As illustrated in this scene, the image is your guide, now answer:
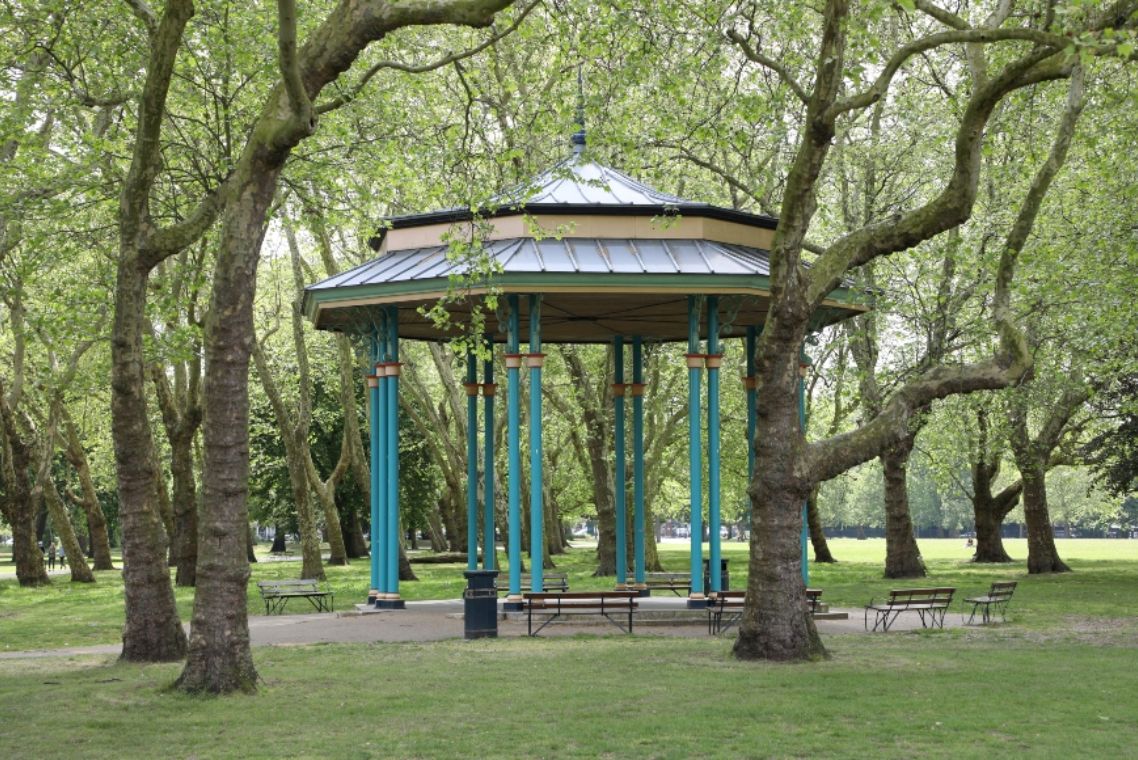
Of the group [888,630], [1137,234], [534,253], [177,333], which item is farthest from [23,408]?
[1137,234]

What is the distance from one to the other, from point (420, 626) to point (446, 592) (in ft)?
31.9

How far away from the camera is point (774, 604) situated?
14.3 metres

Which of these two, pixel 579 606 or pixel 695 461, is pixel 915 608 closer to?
pixel 695 461

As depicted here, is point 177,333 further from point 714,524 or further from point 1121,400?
point 1121,400

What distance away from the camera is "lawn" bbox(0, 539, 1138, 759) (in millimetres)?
9750

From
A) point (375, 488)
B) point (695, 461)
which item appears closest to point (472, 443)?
point (375, 488)

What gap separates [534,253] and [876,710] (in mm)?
10602

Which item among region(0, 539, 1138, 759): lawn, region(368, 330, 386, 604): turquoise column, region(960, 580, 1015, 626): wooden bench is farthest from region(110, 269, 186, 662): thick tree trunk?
region(960, 580, 1015, 626): wooden bench

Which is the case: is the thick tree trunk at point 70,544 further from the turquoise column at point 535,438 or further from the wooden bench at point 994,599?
the wooden bench at point 994,599

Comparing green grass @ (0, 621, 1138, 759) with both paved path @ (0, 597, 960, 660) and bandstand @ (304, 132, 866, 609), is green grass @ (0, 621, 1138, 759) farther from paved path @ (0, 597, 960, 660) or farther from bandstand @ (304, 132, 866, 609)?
bandstand @ (304, 132, 866, 609)

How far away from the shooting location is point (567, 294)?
20.3m

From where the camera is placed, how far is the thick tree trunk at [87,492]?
120 feet

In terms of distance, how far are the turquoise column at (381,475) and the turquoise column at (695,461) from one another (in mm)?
5161

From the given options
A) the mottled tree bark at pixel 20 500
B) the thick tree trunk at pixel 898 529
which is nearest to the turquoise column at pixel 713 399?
the thick tree trunk at pixel 898 529
